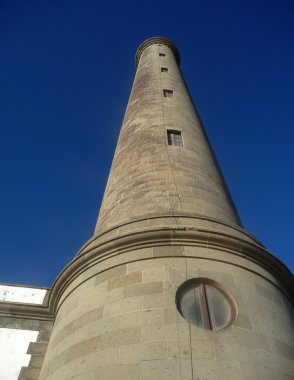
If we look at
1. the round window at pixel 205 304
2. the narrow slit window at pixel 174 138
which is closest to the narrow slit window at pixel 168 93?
the narrow slit window at pixel 174 138

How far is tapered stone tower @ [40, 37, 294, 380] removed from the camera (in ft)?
16.2

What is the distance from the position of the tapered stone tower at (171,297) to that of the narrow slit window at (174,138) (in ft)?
5.75

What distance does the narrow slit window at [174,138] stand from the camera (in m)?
10.8

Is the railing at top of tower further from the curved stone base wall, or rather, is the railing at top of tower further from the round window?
the round window

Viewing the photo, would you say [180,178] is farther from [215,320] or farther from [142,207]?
[215,320]

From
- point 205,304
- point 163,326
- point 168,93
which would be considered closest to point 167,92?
point 168,93

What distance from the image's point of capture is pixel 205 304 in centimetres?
575

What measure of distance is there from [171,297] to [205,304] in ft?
1.90

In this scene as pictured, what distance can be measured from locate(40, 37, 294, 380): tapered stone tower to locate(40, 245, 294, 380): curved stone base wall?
0.6 inches

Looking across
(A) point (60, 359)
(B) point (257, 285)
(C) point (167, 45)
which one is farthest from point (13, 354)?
(C) point (167, 45)

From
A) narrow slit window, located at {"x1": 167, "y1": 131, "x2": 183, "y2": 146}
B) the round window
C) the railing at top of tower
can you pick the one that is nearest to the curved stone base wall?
the round window

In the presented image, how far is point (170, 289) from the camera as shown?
5.72 metres

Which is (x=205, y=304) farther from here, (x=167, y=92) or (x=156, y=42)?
(x=156, y=42)

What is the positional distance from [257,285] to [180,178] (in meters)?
3.47
